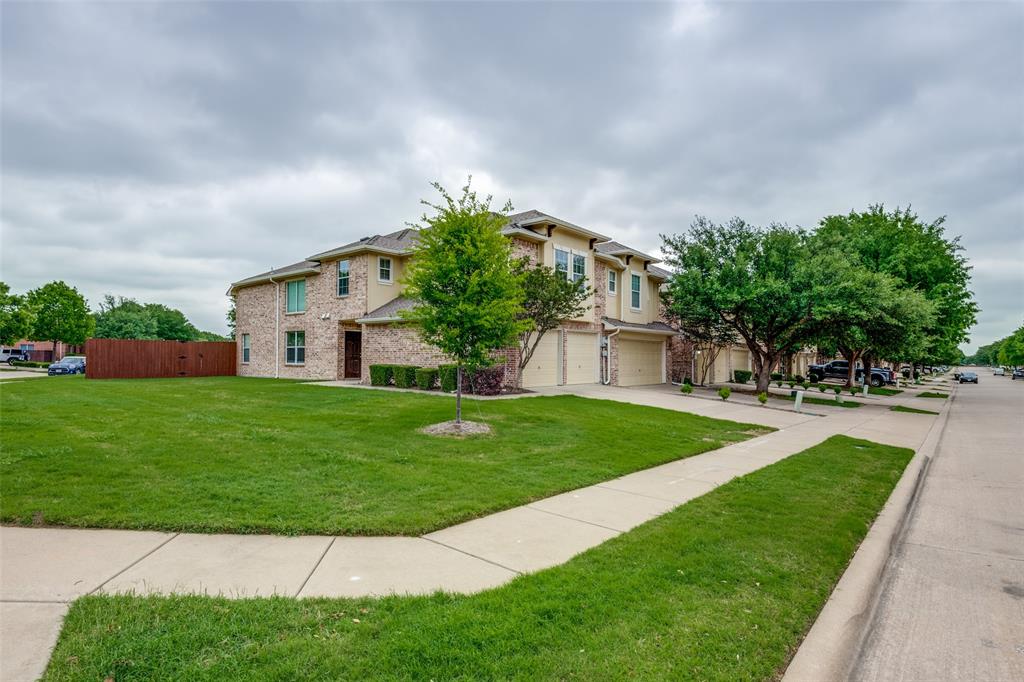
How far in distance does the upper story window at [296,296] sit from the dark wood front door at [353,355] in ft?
10.5

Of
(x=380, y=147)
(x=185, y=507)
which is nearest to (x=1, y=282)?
(x=380, y=147)

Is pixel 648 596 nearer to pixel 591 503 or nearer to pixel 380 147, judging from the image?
pixel 591 503

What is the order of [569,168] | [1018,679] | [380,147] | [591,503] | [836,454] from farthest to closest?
[569,168] → [380,147] → [836,454] → [591,503] → [1018,679]

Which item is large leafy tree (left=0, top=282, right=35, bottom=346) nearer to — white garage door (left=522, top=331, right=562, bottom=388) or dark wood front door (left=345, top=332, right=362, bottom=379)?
dark wood front door (left=345, top=332, right=362, bottom=379)

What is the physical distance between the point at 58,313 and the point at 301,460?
2189 inches

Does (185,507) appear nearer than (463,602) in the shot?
No

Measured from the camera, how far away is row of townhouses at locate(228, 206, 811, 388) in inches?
787

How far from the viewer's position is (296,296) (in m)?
25.5

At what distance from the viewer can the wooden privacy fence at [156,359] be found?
81.2 ft

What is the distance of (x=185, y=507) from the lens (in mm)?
4945

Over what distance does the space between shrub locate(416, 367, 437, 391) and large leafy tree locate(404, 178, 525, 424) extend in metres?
8.35

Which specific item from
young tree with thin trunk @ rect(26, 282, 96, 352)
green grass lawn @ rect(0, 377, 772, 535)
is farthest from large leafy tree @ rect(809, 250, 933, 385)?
young tree with thin trunk @ rect(26, 282, 96, 352)

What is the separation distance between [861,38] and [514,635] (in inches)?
532

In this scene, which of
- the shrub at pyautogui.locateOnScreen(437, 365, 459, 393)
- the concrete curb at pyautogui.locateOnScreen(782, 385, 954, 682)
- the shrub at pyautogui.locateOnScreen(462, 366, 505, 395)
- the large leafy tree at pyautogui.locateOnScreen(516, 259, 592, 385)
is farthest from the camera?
the shrub at pyautogui.locateOnScreen(437, 365, 459, 393)
